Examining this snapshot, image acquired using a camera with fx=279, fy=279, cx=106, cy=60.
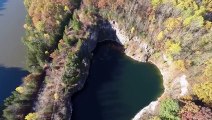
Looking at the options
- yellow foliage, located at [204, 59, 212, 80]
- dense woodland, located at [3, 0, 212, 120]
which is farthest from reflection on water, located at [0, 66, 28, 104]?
yellow foliage, located at [204, 59, 212, 80]

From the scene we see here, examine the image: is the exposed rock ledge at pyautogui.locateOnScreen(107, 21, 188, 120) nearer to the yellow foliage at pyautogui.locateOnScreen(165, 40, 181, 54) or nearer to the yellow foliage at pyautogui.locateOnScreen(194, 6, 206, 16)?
the yellow foliage at pyautogui.locateOnScreen(165, 40, 181, 54)

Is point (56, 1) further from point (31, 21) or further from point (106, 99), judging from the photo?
point (106, 99)

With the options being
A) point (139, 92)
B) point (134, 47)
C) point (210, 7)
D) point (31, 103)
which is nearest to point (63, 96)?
point (31, 103)

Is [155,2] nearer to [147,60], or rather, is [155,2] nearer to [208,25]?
[208,25]

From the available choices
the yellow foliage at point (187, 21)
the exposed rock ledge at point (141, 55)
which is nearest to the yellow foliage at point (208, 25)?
the yellow foliage at point (187, 21)

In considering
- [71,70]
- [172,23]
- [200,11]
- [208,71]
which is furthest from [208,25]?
[71,70]

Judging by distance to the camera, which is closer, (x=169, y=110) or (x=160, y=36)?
(x=169, y=110)

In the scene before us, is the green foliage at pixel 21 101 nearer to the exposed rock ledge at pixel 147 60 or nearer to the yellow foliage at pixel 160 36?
the exposed rock ledge at pixel 147 60
